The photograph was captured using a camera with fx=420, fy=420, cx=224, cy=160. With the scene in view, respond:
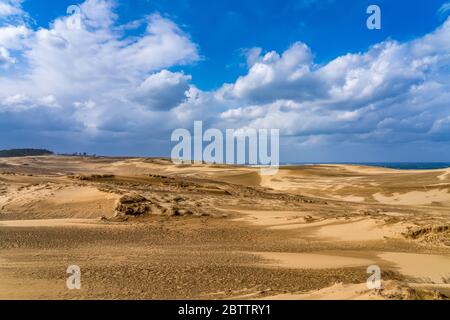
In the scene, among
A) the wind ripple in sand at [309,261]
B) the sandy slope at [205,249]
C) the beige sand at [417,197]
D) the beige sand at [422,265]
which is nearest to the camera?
the sandy slope at [205,249]

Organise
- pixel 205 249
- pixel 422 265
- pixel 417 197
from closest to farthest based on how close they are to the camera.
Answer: pixel 422 265 → pixel 205 249 → pixel 417 197

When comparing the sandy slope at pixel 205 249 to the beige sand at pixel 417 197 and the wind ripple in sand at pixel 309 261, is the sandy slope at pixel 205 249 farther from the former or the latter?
the beige sand at pixel 417 197

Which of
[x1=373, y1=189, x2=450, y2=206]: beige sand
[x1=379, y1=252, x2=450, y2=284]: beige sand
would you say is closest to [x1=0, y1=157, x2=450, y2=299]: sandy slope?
[x1=379, y1=252, x2=450, y2=284]: beige sand

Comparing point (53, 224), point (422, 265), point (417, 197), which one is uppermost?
point (53, 224)

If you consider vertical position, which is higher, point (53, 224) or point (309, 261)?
point (53, 224)

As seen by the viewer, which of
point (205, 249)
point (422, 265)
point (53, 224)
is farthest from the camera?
point (53, 224)

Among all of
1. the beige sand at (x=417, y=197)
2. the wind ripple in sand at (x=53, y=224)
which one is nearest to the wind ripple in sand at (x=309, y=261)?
the wind ripple in sand at (x=53, y=224)

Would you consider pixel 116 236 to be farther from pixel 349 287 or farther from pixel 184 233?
pixel 349 287

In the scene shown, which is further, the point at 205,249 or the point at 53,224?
the point at 53,224

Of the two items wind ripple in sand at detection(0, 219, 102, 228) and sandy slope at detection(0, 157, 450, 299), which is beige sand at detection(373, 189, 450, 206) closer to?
sandy slope at detection(0, 157, 450, 299)

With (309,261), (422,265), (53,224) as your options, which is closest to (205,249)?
(309,261)

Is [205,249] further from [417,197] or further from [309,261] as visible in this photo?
[417,197]

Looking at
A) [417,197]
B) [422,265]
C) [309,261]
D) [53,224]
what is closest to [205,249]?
[309,261]
